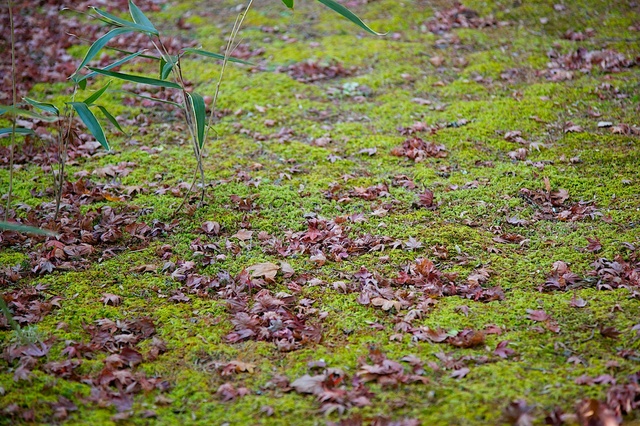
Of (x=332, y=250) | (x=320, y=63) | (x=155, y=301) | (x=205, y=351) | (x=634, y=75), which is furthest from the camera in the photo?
(x=320, y=63)

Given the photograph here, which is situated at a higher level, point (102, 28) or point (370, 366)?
point (102, 28)

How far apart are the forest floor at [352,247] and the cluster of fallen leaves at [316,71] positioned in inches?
1.1

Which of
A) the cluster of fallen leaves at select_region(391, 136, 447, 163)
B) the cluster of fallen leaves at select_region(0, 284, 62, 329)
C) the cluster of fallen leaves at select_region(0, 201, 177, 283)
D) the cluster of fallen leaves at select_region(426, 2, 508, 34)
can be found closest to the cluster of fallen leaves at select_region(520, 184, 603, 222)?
the cluster of fallen leaves at select_region(391, 136, 447, 163)

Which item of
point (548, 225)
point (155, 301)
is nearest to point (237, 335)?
point (155, 301)

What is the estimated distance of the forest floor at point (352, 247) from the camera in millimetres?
2686

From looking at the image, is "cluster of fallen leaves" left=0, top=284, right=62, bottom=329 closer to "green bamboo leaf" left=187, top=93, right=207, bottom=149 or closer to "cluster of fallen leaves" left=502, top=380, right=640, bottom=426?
"green bamboo leaf" left=187, top=93, right=207, bottom=149

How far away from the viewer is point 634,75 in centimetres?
614

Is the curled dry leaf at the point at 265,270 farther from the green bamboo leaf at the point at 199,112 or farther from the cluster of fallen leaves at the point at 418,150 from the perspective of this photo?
the cluster of fallen leaves at the point at 418,150

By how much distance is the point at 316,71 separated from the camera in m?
6.91

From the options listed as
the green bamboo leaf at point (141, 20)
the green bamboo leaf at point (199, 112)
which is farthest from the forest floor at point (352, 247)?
→ the green bamboo leaf at point (141, 20)

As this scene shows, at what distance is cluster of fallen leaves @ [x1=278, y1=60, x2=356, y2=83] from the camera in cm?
681

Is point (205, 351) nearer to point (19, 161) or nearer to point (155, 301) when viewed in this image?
point (155, 301)

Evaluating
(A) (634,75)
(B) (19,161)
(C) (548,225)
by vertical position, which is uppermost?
(A) (634,75)

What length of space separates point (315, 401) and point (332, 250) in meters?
1.41
